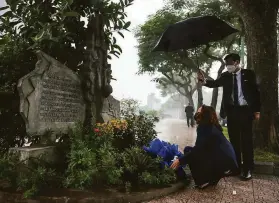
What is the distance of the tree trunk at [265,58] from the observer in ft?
20.9

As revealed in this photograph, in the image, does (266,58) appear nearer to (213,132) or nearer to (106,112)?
(213,132)

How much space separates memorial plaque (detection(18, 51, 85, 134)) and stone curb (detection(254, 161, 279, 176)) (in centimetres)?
375

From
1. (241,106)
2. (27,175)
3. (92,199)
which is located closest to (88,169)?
(92,199)

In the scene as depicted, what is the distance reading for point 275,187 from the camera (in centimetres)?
449

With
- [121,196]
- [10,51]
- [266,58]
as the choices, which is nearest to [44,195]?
[121,196]

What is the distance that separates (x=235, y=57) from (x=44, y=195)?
405cm

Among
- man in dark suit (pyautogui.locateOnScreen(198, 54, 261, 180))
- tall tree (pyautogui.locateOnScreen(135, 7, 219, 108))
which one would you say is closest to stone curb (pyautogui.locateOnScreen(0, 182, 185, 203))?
man in dark suit (pyautogui.locateOnScreen(198, 54, 261, 180))

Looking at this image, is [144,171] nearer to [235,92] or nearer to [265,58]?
[235,92]

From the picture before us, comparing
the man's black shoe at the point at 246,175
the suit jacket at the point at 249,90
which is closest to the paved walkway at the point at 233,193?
the man's black shoe at the point at 246,175

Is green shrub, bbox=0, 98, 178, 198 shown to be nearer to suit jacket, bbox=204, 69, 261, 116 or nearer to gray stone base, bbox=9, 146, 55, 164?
gray stone base, bbox=9, 146, 55, 164

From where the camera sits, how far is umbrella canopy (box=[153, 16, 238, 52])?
17.0ft

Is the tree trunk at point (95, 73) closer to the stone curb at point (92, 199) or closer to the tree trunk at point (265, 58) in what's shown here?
the stone curb at point (92, 199)

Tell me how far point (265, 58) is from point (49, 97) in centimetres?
500

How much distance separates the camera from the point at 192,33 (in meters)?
5.25
